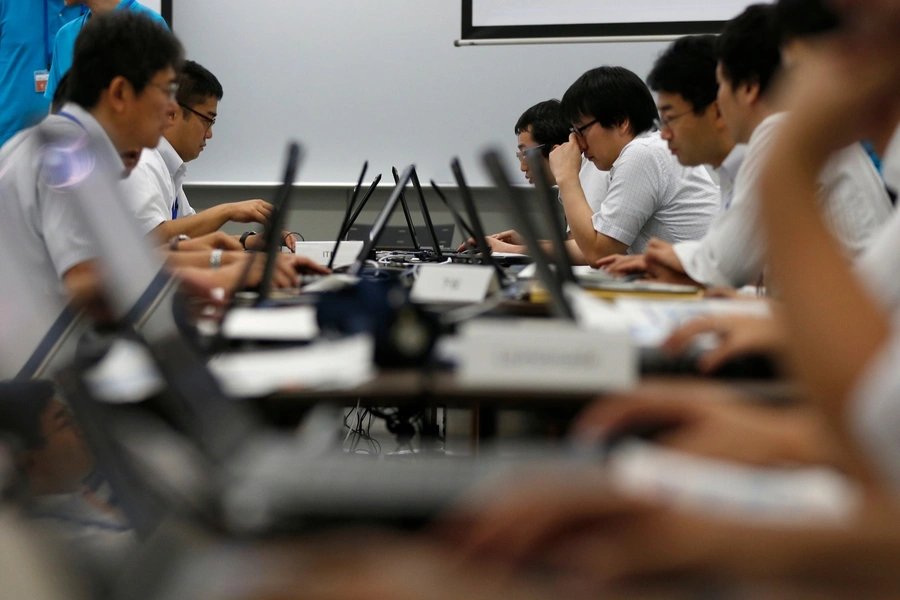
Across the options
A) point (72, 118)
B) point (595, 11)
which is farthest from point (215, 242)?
point (595, 11)

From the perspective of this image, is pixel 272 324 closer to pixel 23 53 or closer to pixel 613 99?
pixel 613 99

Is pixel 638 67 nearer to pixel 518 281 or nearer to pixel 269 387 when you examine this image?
pixel 518 281


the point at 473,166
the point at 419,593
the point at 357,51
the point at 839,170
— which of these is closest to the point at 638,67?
the point at 473,166

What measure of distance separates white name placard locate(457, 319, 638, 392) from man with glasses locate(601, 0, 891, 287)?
2.01 ft

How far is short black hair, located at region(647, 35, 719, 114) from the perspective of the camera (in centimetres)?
217

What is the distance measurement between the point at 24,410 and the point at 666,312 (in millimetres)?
761

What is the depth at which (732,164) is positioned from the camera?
2004 millimetres

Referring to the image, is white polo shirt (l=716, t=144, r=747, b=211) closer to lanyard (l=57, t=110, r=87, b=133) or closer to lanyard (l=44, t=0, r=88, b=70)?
lanyard (l=57, t=110, r=87, b=133)

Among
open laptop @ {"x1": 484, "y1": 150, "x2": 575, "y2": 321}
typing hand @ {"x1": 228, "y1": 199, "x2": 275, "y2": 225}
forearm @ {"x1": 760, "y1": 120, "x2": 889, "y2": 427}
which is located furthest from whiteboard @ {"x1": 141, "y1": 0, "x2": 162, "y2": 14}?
forearm @ {"x1": 760, "y1": 120, "x2": 889, "y2": 427}

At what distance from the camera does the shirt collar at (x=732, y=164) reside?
6.42 feet

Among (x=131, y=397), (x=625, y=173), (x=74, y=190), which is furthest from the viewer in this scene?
(x=625, y=173)

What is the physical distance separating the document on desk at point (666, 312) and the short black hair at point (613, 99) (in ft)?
5.84

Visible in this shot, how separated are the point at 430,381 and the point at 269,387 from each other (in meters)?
0.15

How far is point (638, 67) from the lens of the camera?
423 centimetres
